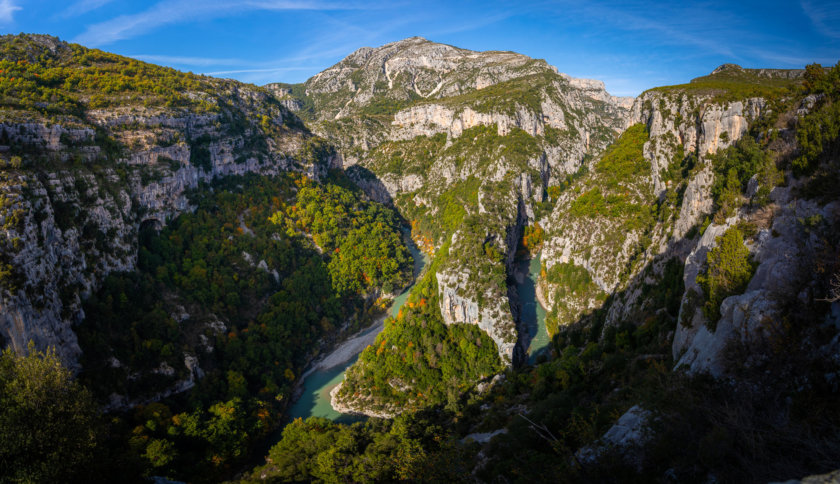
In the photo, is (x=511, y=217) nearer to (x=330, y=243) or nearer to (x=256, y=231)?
(x=330, y=243)

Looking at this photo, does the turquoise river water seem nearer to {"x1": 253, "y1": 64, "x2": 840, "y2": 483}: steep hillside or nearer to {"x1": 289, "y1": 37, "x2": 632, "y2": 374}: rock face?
{"x1": 289, "y1": 37, "x2": 632, "y2": 374}: rock face

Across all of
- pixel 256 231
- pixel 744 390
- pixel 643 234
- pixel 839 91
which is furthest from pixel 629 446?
pixel 256 231

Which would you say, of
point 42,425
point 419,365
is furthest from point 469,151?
point 42,425

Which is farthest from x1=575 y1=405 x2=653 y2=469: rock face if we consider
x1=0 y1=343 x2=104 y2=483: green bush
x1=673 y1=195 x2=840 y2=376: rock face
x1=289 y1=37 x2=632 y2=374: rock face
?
x1=289 y1=37 x2=632 y2=374: rock face

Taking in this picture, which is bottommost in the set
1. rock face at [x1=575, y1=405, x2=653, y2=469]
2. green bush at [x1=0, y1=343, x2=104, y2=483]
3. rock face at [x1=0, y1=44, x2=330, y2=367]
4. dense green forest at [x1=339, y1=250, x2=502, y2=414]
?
dense green forest at [x1=339, y1=250, x2=502, y2=414]

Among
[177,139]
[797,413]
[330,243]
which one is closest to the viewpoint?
[797,413]

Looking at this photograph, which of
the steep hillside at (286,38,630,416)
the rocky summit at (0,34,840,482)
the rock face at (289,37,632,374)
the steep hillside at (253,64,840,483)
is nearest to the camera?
the steep hillside at (253,64,840,483)

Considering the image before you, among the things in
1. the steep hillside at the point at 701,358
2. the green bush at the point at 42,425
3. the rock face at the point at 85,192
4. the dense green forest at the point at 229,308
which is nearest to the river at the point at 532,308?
the steep hillside at the point at 701,358
